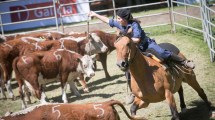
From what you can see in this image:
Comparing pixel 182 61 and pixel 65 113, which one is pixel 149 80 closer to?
pixel 182 61

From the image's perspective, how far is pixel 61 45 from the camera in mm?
10781

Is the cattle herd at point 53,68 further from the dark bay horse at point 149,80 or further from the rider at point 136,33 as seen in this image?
the rider at point 136,33

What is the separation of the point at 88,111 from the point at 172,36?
410 inches

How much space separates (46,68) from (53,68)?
17 centimetres

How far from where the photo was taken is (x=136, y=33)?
6.40 m

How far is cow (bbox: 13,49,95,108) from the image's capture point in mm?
9023

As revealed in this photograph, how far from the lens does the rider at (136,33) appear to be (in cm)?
636

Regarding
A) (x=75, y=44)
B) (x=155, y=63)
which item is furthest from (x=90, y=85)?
(x=155, y=63)

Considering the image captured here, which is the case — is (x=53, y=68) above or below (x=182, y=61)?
below

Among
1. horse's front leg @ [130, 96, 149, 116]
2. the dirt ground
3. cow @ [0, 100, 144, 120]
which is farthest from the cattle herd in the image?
horse's front leg @ [130, 96, 149, 116]

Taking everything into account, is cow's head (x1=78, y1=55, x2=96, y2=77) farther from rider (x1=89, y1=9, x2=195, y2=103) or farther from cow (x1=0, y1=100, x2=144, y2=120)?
cow (x1=0, y1=100, x2=144, y2=120)

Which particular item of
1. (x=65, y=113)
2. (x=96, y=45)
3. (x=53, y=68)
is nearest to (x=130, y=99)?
(x=53, y=68)

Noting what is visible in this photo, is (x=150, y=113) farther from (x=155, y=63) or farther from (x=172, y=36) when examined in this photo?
(x=172, y=36)

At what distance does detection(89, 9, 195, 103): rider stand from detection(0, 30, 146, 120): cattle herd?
1.45 metres
